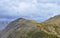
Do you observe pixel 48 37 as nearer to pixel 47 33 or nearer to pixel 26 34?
pixel 47 33

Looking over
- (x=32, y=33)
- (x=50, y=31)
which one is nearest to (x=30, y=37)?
(x=32, y=33)

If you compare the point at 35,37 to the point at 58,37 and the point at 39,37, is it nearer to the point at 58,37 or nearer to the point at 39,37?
the point at 39,37

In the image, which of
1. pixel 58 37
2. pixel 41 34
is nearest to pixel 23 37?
pixel 41 34

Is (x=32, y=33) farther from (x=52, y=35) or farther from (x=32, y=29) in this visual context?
(x=52, y=35)

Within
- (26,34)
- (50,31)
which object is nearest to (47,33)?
(50,31)

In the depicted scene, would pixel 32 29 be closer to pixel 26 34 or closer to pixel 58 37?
pixel 26 34

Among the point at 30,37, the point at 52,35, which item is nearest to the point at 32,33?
the point at 30,37
